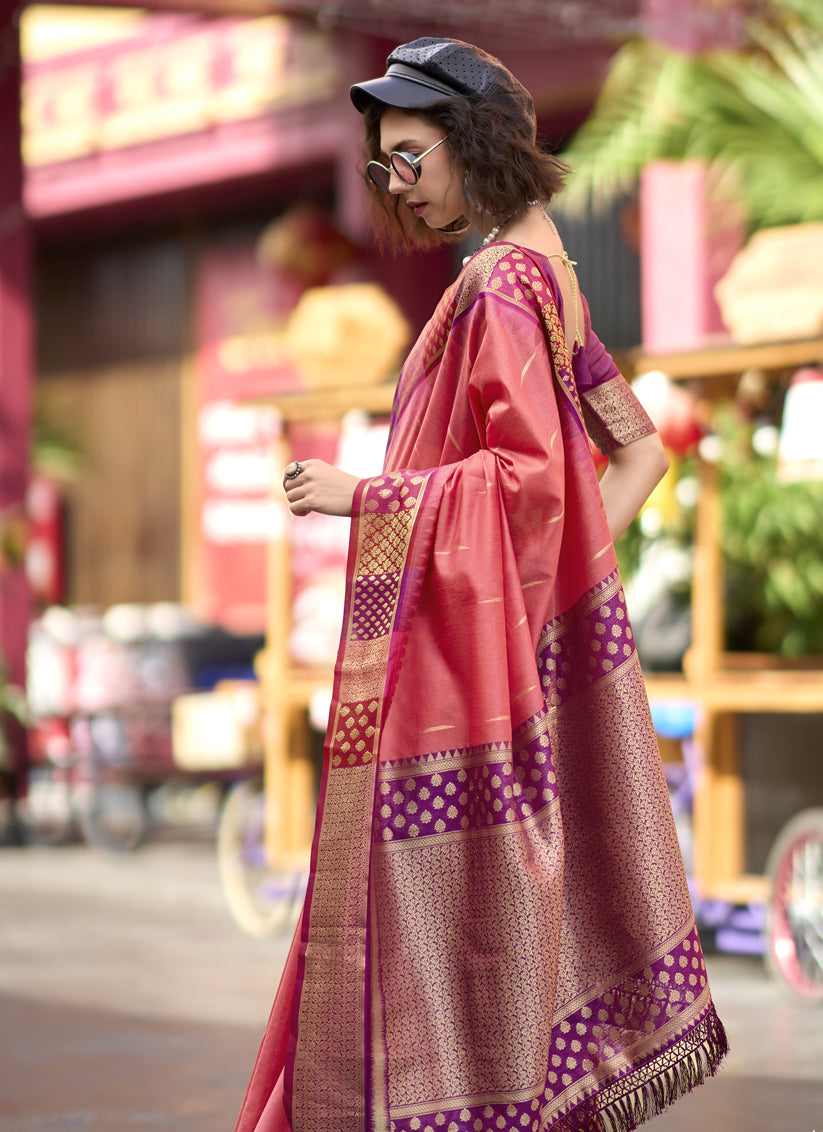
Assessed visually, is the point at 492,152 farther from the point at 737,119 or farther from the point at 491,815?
the point at 737,119

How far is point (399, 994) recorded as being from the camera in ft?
7.59

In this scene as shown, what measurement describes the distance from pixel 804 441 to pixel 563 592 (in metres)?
2.84

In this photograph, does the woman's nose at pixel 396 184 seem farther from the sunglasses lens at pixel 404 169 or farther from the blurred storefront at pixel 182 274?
the blurred storefront at pixel 182 274

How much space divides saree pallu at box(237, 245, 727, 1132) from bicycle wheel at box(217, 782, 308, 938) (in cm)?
417

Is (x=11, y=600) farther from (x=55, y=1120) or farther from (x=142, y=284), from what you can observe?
(x=55, y=1120)

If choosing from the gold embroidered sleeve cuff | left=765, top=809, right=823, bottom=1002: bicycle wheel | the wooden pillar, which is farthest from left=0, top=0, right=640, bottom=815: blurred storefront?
the gold embroidered sleeve cuff

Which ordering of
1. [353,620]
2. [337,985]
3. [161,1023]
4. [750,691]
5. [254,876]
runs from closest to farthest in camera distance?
[337,985]
[353,620]
[161,1023]
[750,691]
[254,876]

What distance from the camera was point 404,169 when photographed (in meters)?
2.48

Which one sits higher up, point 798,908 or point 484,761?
point 484,761

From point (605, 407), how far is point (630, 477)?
108mm

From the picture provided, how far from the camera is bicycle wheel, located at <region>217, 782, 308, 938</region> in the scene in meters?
6.62

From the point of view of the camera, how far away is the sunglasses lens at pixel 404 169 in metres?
2.48

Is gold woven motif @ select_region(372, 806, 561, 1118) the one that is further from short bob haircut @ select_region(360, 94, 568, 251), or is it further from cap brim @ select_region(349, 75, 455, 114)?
cap brim @ select_region(349, 75, 455, 114)

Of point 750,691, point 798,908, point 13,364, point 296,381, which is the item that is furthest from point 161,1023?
point 296,381
